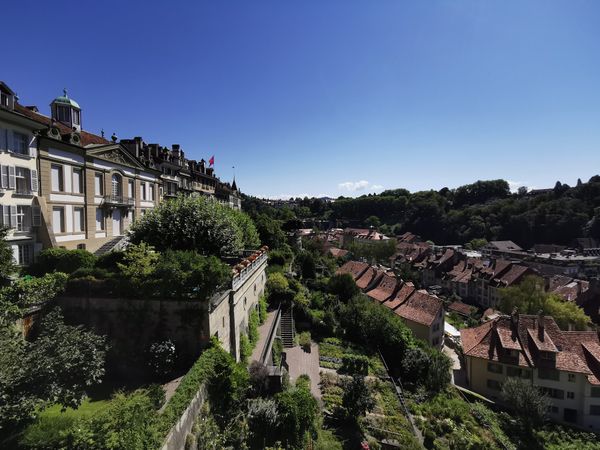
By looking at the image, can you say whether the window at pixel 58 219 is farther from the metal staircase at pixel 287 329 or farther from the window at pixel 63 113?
the metal staircase at pixel 287 329

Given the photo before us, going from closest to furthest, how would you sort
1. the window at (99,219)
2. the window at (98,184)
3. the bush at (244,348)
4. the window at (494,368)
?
the bush at (244,348) → the window at (98,184) → the window at (99,219) → the window at (494,368)

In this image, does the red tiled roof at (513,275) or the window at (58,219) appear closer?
the window at (58,219)

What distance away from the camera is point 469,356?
32.0 metres

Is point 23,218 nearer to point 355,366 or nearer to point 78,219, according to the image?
point 78,219

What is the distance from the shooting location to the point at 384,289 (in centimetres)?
4856

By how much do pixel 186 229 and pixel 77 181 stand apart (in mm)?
11143

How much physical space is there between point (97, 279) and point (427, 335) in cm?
3438

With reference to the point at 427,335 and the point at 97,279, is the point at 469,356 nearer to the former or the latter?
the point at 427,335

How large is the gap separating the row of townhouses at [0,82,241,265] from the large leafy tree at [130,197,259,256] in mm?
Answer: 5706

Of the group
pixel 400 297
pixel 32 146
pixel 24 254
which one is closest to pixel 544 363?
pixel 400 297

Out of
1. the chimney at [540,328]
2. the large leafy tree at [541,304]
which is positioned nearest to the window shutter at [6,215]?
the chimney at [540,328]

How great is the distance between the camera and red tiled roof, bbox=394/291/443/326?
37.9 meters

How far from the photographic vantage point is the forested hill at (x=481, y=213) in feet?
347

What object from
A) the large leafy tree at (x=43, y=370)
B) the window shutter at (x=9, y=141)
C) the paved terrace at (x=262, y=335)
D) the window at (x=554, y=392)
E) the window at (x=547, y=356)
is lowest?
the window at (x=554, y=392)
